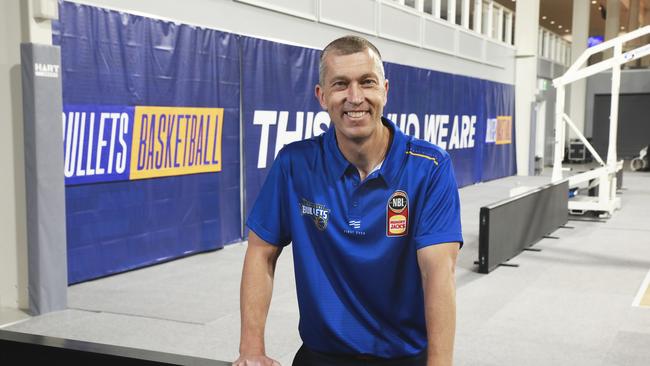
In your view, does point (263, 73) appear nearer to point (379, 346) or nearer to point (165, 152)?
point (165, 152)

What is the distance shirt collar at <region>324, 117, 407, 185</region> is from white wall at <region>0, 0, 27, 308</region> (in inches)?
175

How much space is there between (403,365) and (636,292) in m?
5.61

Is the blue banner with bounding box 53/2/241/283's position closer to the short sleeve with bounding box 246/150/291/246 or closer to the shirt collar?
the short sleeve with bounding box 246/150/291/246

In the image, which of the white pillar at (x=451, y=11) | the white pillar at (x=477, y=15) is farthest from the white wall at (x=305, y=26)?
the white pillar at (x=477, y=15)

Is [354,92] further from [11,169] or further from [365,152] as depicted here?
[11,169]

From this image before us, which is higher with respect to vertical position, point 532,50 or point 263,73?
point 532,50

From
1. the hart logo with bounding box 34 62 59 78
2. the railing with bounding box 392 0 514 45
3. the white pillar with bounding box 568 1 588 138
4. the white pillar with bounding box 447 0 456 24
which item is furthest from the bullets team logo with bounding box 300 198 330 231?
the white pillar with bounding box 568 1 588 138

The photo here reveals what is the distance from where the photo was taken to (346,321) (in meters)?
1.83

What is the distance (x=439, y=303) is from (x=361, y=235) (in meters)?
0.26

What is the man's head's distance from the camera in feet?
5.68

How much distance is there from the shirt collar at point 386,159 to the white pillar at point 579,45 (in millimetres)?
28942

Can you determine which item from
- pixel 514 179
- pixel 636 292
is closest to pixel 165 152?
pixel 636 292

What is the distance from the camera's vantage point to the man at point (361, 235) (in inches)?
68.7

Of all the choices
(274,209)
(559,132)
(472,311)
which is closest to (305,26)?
(559,132)
